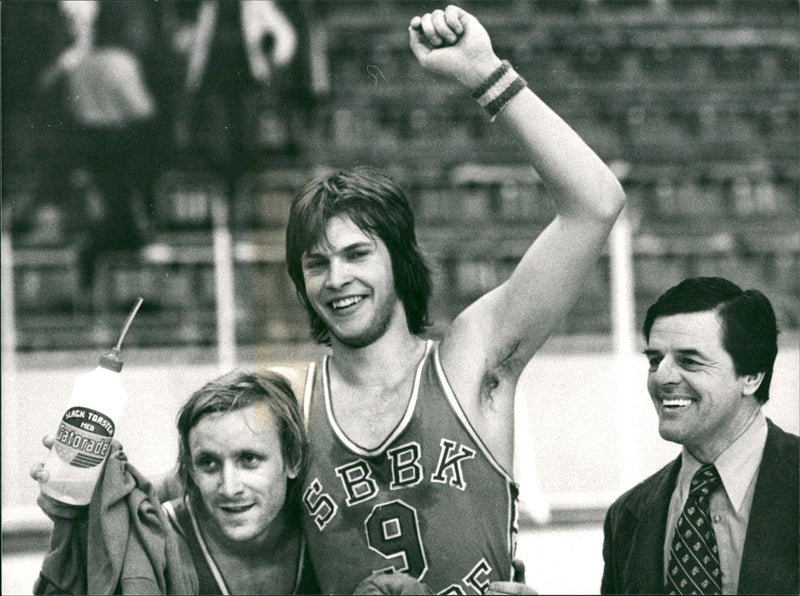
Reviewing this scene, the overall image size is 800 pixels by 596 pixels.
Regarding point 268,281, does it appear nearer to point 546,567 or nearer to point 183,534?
point 183,534

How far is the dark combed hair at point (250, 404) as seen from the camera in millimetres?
1793

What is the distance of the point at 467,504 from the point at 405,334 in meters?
0.32

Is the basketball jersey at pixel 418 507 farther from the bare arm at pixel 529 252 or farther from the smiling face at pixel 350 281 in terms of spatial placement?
the smiling face at pixel 350 281

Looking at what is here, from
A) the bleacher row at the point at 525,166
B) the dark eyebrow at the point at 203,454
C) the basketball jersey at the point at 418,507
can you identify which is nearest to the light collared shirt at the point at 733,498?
the basketball jersey at the point at 418,507

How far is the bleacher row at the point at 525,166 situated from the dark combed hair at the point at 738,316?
1329 mm

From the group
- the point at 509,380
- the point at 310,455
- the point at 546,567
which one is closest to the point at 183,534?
the point at 310,455

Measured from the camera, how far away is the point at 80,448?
1.66 m

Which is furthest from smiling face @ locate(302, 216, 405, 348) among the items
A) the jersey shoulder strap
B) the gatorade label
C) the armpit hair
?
the gatorade label

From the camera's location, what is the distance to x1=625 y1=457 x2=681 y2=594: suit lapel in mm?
Answer: 1835

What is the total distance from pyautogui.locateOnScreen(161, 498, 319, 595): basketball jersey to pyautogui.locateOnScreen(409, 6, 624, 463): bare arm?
1.32 feet

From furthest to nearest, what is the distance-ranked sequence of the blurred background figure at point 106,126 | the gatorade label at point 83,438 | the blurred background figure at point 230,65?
the blurred background figure at point 106,126
the blurred background figure at point 230,65
the gatorade label at point 83,438

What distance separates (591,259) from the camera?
68.3 inches

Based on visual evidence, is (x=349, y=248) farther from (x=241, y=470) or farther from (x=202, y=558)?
(x=202, y=558)

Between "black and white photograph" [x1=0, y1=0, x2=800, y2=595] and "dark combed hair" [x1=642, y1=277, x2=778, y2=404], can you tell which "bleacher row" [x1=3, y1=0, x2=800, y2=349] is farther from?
"dark combed hair" [x1=642, y1=277, x2=778, y2=404]
